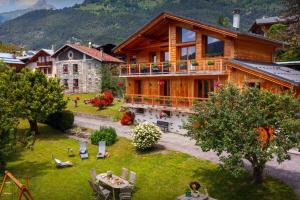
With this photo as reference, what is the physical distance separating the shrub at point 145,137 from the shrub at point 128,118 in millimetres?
9052

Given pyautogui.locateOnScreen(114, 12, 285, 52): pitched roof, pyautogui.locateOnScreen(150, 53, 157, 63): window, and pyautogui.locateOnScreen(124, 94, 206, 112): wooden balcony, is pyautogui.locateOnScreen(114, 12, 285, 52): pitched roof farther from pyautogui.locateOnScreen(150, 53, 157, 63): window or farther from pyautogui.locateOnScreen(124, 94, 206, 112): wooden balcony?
pyautogui.locateOnScreen(124, 94, 206, 112): wooden balcony

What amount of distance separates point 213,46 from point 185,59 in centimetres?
297

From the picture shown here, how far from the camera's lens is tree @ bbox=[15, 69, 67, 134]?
27.5m

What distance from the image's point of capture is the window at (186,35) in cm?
2891

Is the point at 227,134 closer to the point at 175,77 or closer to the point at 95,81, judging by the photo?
the point at 175,77

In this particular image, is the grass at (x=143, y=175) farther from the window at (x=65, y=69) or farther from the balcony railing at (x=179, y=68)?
the window at (x=65, y=69)

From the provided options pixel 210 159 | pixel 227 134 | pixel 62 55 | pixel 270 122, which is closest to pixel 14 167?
pixel 210 159

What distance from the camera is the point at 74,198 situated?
56.0 feet

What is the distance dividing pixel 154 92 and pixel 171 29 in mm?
6151

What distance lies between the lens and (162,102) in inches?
1195

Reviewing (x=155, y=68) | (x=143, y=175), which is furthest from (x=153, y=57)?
(x=143, y=175)

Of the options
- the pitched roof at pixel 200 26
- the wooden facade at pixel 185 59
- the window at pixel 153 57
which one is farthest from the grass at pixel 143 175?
the window at pixel 153 57

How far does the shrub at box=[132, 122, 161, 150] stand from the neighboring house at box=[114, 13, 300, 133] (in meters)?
5.09

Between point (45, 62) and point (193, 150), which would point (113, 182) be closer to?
point (193, 150)
